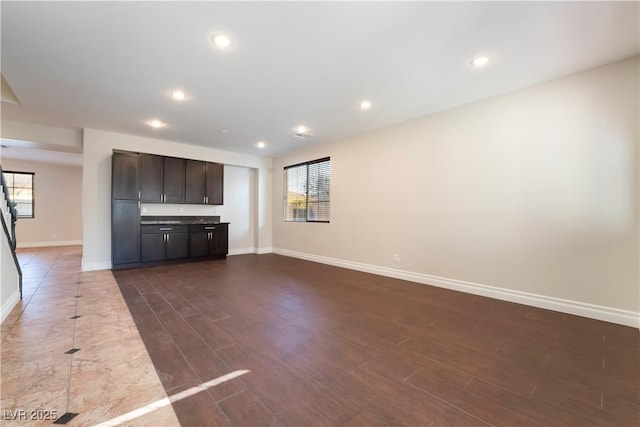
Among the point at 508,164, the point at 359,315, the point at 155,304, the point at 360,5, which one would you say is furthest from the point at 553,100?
the point at 155,304

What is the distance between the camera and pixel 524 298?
307cm

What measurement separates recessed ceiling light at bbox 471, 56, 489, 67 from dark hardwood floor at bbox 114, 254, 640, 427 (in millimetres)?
2607

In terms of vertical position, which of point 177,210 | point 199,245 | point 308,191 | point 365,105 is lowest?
point 199,245

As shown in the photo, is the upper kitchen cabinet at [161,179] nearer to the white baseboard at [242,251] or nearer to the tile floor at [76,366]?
the white baseboard at [242,251]

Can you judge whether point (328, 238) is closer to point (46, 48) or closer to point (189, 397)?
point (189, 397)

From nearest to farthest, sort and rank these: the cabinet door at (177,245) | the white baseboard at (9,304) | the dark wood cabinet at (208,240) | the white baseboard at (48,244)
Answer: the white baseboard at (9,304), the cabinet door at (177,245), the dark wood cabinet at (208,240), the white baseboard at (48,244)

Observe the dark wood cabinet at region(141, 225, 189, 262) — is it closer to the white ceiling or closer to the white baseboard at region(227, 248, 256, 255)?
the white baseboard at region(227, 248, 256, 255)

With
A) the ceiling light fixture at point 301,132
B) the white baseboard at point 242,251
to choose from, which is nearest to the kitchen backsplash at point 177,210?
the white baseboard at point 242,251

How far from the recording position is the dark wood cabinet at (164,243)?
5039 millimetres

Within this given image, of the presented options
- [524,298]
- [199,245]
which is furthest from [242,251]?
[524,298]

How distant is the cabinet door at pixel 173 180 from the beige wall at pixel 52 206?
5.81 metres

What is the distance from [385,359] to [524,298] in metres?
2.30

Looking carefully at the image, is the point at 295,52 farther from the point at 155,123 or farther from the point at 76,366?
the point at 155,123

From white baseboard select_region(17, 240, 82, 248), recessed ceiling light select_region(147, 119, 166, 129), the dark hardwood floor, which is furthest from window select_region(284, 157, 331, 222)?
white baseboard select_region(17, 240, 82, 248)
